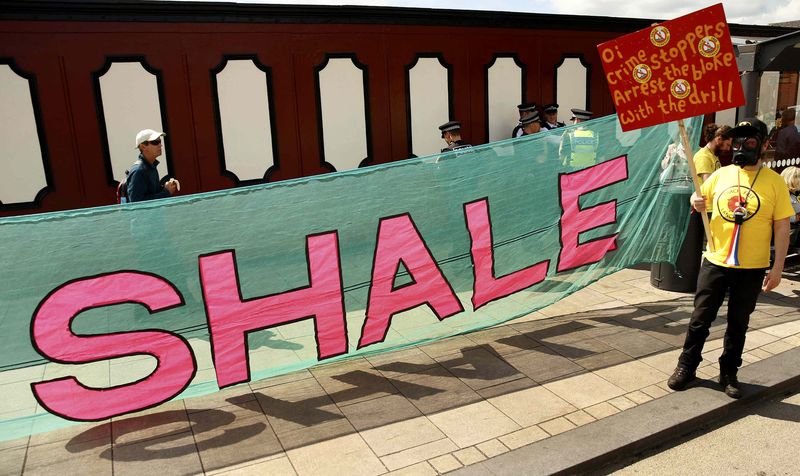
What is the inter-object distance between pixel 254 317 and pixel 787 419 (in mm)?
3674

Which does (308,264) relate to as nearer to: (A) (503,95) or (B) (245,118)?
(B) (245,118)

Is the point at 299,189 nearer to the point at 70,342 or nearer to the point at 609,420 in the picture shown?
the point at 70,342

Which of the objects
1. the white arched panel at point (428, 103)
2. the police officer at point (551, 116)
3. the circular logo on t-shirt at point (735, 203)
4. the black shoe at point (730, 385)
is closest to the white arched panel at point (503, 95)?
the police officer at point (551, 116)

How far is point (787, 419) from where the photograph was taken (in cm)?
404

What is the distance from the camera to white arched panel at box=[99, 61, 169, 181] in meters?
6.48

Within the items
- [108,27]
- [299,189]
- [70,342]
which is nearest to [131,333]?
[70,342]

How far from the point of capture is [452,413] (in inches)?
160

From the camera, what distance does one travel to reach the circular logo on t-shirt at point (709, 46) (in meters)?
4.23

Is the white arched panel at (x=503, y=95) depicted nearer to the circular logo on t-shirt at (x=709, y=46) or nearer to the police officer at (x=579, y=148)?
the police officer at (x=579, y=148)

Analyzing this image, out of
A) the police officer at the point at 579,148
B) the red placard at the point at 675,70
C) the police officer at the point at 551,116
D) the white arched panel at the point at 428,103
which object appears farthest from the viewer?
the police officer at the point at 551,116

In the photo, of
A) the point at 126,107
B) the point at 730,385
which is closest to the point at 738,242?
the point at 730,385

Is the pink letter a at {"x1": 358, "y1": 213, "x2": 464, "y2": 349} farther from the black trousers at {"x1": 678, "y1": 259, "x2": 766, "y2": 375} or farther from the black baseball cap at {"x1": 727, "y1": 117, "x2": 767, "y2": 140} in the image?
the black baseball cap at {"x1": 727, "y1": 117, "x2": 767, "y2": 140}

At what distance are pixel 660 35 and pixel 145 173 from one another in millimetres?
4190

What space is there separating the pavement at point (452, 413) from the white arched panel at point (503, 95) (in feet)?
14.3
